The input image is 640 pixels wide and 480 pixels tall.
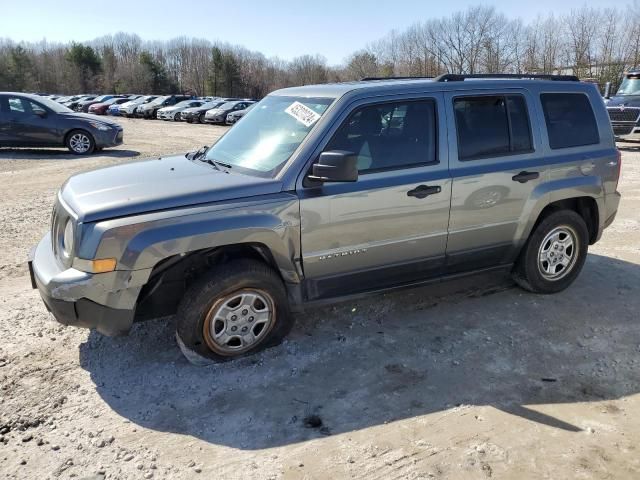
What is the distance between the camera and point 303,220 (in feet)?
11.9

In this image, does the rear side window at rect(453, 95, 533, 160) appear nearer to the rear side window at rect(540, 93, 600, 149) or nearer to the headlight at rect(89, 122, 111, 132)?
the rear side window at rect(540, 93, 600, 149)

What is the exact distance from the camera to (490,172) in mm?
4246

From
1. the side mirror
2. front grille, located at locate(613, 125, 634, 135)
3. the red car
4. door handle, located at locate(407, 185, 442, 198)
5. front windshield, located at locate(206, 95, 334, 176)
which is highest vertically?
the red car

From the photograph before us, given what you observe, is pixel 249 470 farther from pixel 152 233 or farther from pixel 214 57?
pixel 214 57

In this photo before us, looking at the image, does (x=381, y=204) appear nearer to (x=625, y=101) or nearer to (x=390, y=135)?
(x=390, y=135)

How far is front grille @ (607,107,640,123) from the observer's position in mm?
15734

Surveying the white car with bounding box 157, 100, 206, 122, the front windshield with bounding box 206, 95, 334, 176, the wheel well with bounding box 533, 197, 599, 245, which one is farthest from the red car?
the wheel well with bounding box 533, 197, 599, 245

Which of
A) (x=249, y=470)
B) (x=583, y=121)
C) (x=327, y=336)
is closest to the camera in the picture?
(x=249, y=470)

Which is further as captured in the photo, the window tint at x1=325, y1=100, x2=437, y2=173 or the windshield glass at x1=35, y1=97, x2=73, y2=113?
the windshield glass at x1=35, y1=97, x2=73, y2=113

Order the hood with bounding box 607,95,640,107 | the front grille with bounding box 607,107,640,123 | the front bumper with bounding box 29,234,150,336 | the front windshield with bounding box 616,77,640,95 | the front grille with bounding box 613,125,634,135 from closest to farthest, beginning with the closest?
the front bumper with bounding box 29,234,150,336 < the front grille with bounding box 607,107,640,123 < the front grille with bounding box 613,125,634,135 < the hood with bounding box 607,95,640,107 < the front windshield with bounding box 616,77,640,95

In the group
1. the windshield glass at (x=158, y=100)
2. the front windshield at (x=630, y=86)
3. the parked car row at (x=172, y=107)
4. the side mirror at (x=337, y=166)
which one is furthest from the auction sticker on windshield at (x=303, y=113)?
the windshield glass at (x=158, y=100)

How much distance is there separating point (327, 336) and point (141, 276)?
1589mm

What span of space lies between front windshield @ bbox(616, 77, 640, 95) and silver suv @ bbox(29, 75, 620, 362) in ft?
48.2

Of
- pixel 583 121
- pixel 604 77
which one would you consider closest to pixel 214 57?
pixel 604 77
